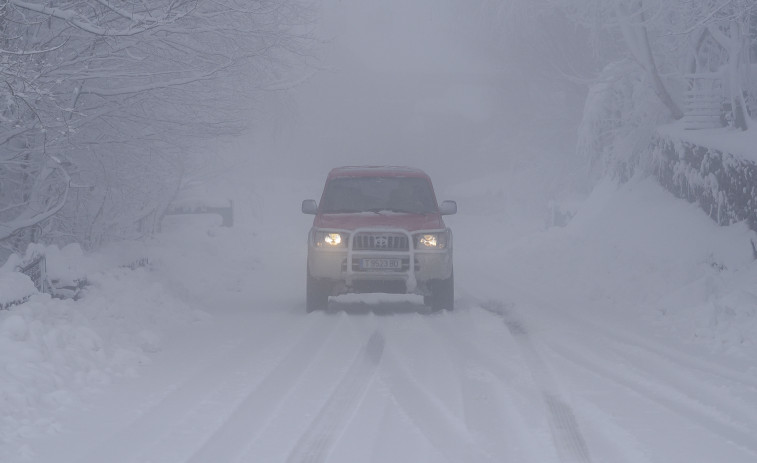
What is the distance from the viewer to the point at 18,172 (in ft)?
45.3

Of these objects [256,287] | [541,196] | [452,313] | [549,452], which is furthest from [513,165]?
[549,452]

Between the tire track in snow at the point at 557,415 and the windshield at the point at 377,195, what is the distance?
11.9 feet

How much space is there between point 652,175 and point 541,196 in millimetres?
16297

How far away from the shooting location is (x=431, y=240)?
1341 centimetres

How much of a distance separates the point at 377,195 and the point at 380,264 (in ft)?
5.21

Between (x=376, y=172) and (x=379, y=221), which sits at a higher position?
(x=376, y=172)

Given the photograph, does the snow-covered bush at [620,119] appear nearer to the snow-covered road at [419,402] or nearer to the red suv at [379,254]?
the red suv at [379,254]

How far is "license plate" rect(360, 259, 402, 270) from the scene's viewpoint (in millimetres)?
13133

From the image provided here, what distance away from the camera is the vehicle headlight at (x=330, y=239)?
1327 cm

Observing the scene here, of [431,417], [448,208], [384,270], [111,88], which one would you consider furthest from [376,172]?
[431,417]

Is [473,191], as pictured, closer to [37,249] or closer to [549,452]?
[37,249]

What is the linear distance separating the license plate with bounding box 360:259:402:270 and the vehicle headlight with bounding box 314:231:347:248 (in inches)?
16.0

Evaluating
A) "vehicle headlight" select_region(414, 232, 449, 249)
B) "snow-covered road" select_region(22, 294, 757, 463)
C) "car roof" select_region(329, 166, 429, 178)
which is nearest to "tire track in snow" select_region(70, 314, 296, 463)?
"snow-covered road" select_region(22, 294, 757, 463)

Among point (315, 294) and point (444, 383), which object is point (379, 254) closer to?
point (315, 294)
